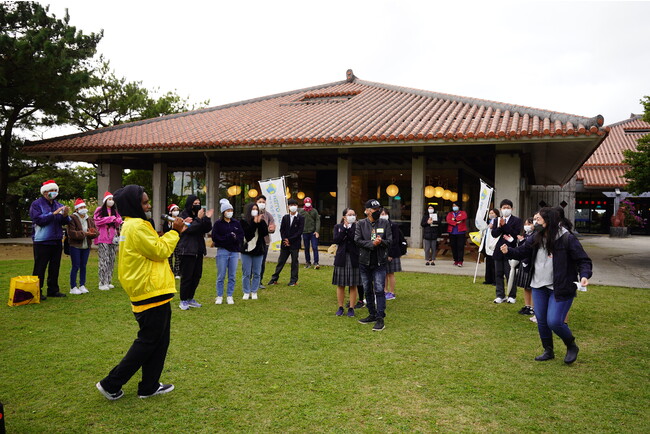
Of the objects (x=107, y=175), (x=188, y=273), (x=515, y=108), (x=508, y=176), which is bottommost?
(x=188, y=273)

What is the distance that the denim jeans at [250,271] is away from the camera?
8.02 m

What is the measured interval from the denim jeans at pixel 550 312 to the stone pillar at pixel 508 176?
821 centimetres

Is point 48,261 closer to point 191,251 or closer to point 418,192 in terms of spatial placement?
point 191,251

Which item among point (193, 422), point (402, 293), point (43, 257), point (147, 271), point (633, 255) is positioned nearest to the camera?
point (193, 422)

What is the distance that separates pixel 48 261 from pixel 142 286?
5.37 metres

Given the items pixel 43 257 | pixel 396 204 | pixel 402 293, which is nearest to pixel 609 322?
pixel 402 293

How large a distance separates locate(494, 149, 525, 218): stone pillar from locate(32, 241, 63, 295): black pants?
1081cm

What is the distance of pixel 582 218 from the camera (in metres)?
32.1

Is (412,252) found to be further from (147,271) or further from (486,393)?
(147,271)

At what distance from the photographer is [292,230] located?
31.9ft

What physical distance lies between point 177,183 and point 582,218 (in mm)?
27706

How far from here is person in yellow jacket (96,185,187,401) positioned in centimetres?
381

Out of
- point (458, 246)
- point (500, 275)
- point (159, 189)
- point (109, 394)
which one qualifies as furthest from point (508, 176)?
point (159, 189)

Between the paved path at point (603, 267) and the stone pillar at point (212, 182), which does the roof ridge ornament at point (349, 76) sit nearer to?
the stone pillar at point (212, 182)
